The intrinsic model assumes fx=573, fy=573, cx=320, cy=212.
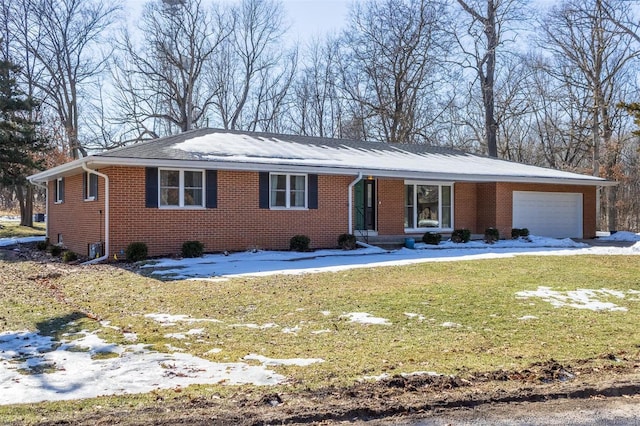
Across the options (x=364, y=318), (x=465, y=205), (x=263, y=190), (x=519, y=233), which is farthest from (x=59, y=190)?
(x=519, y=233)

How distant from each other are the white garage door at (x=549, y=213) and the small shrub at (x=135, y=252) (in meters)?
14.0

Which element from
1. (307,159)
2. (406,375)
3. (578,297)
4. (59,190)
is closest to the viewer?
(406,375)

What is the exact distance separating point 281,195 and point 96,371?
39.1 feet

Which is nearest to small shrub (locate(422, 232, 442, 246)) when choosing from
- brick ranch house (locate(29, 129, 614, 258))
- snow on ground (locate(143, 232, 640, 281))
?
snow on ground (locate(143, 232, 640, 281))

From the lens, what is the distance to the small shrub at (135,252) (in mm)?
14438

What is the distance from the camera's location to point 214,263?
14.2 meters

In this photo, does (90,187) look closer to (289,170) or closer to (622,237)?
(289,170)

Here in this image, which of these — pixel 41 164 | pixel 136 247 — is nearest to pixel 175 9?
pixel 41 164

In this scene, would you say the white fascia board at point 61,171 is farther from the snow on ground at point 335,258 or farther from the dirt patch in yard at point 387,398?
the dirt patch in yard at point 387,398

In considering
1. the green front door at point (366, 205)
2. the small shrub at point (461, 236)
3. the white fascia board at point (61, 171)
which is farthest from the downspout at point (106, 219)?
the small shrub at point (461, 236)

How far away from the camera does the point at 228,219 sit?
16234 mm

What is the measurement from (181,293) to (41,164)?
20.9m

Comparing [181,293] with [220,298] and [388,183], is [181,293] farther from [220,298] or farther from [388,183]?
[388,183]

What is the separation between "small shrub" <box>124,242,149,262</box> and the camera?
47.4ft
